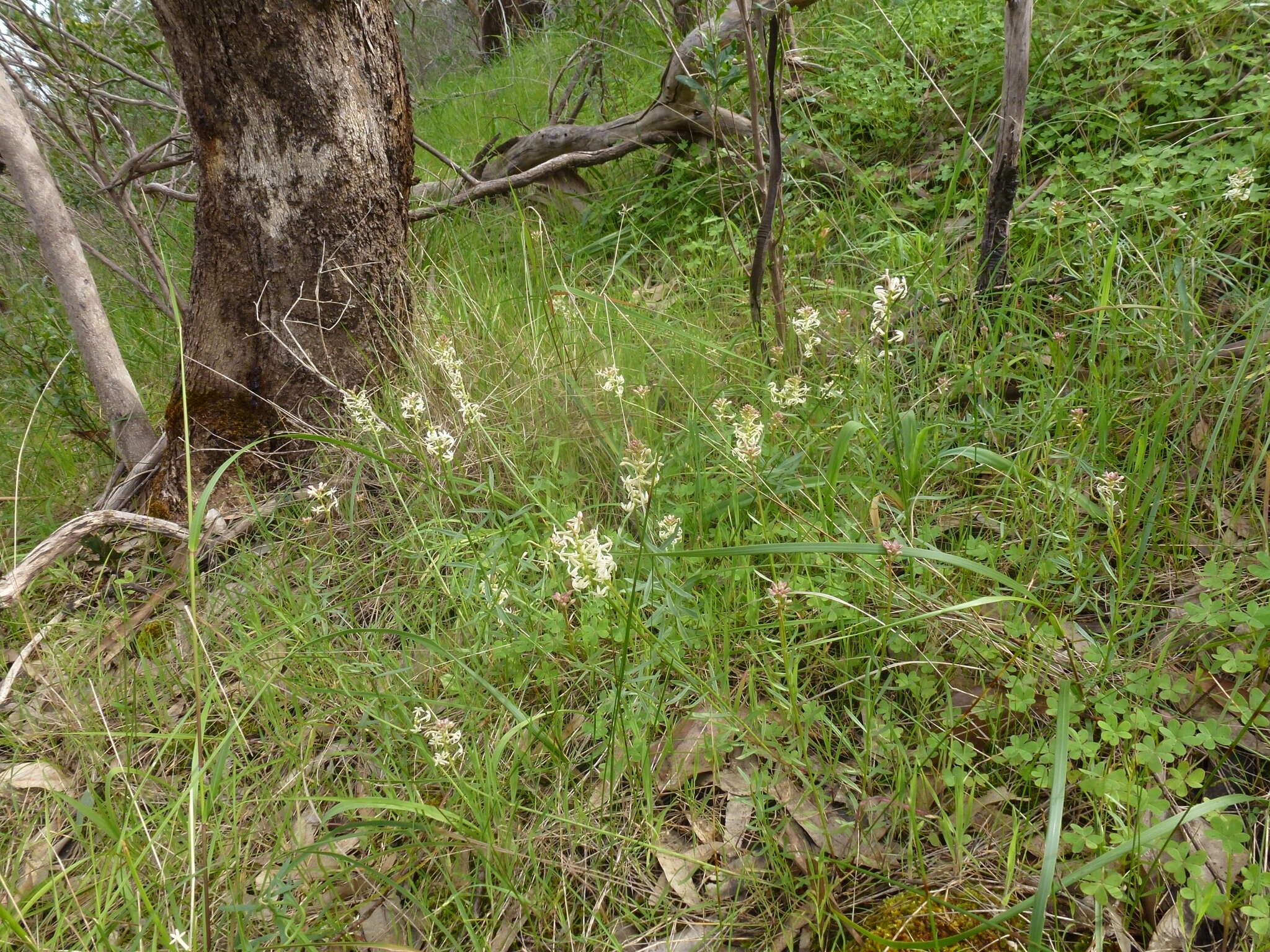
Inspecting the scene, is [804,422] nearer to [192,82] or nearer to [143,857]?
[143,857]

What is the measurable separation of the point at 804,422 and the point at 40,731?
2293 millimetres

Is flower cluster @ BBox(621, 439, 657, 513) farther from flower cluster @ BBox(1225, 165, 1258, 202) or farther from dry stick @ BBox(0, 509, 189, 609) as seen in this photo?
flower cluster @ BBox(1225, 165, 1258, 202)

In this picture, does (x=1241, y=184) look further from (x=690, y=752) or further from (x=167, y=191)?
(x=167, y=191)

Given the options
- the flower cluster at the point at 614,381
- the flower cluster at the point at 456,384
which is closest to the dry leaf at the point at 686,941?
the flower cluster at the point at 614,381

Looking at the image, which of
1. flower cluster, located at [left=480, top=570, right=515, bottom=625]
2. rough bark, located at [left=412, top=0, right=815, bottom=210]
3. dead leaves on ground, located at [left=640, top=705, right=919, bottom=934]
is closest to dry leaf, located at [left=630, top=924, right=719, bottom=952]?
dead leaves on ground, located at [left=640, top=705, right=919, bottom=934]

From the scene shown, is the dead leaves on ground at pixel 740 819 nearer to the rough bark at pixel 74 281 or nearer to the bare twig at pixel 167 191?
the rough bark at pixel 74 281

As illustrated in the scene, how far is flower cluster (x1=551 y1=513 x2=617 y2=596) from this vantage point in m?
1.37

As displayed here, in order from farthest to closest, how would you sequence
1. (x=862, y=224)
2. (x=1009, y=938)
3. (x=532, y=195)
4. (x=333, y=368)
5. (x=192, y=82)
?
(x=532, y=195) → (x=862, y=224) → (x=333, y=368) → (x=192, y=82) → (x=1009, y=938)

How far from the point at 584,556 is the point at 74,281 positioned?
8.33ft

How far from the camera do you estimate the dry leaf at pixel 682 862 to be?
1446 mm

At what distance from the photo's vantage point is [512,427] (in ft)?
8.52

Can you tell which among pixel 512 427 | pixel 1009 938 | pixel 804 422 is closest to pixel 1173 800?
pixel 1009 938

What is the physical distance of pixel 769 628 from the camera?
5.78ft

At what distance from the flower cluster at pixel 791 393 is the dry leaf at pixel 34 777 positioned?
2.13 metres
